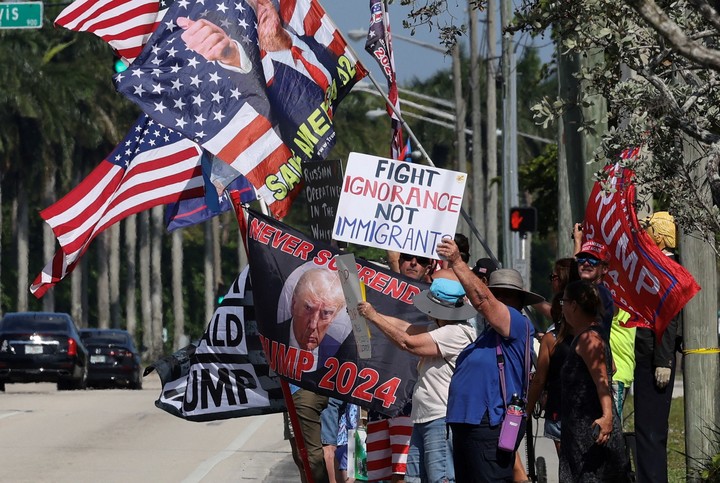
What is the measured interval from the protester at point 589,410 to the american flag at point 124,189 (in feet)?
16.1

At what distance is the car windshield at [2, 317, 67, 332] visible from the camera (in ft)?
103

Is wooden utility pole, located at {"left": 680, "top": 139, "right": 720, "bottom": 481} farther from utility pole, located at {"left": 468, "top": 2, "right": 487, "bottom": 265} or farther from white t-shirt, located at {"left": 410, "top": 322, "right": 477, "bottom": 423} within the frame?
utility pole, located at {"left": 468, "top": 2, "right": 487, "bottom": 265}

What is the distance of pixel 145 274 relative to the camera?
65562mm

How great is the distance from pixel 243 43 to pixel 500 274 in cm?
346

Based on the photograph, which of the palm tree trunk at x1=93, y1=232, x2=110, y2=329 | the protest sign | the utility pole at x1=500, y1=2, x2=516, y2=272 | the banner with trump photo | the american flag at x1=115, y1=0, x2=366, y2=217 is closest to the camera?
the banner with trump photo

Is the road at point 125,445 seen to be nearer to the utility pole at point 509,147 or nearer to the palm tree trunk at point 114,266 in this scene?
the utility pole at point 509,147

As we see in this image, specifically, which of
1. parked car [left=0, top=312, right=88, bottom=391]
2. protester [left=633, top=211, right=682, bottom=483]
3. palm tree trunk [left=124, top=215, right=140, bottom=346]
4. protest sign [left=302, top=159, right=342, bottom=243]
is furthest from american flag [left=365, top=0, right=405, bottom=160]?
palm tree trunk [left=124, top=215, right=140, bottom=346]

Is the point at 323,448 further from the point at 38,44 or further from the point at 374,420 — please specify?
the point at 38,44

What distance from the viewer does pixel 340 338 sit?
33.6 ft

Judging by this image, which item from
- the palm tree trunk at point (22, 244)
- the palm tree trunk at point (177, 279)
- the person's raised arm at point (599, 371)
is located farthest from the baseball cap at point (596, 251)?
the palm tree trunk at point (22, 244)

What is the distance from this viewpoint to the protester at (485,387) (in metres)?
8.59

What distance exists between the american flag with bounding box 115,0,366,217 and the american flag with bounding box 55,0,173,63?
1245 mm

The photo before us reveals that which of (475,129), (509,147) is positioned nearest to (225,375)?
(509,147)

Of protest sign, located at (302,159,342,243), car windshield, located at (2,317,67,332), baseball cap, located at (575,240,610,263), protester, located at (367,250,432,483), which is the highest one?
protest sign, located at (302,159,342,243)
